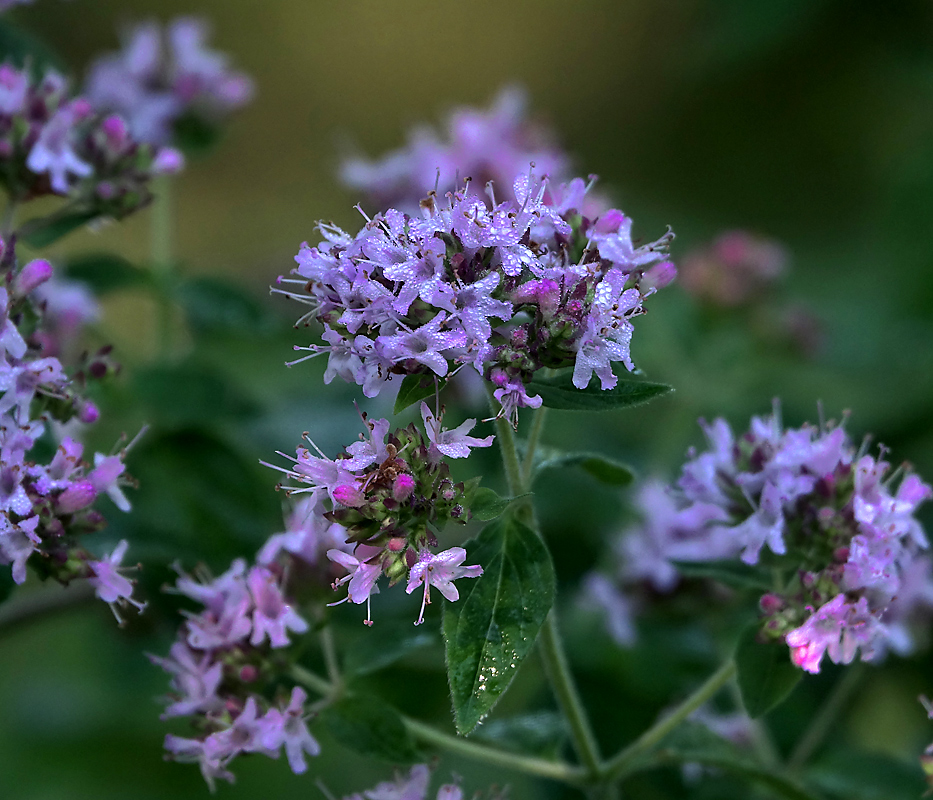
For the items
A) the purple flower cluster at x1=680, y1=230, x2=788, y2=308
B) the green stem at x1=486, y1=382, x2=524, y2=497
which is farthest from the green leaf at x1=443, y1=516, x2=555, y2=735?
the purple flower cluster at x1=680, y1=230, x2=788, y2=308

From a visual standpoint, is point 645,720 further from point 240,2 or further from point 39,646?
point 240,2

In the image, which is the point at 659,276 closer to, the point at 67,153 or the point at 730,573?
the point at 730,573

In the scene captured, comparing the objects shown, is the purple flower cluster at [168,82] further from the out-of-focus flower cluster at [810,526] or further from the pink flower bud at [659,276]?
the out-of-focus flower cluster at [810,526]

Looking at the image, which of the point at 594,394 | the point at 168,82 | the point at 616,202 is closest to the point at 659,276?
the point at 594,394

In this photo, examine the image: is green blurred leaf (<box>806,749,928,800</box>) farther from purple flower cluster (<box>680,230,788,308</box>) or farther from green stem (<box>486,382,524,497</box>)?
purple flower cluster (<box>680,230,788,308</box>)

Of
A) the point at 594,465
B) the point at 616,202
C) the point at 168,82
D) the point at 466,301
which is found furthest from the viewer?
the point at 616,202

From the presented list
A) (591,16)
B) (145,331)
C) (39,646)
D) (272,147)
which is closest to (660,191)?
(591,16)

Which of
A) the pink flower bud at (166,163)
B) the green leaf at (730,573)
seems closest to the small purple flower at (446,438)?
the green leaf at (730,573)
